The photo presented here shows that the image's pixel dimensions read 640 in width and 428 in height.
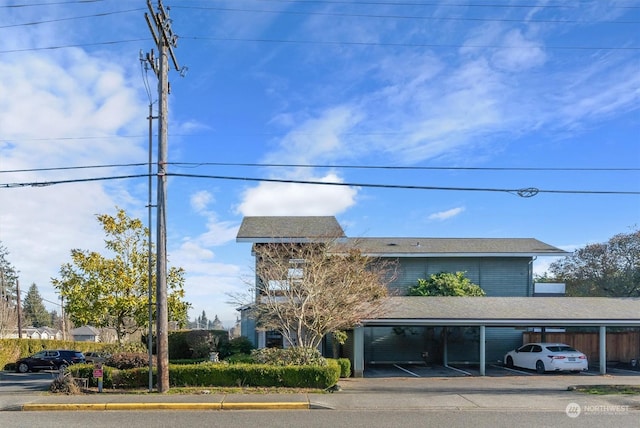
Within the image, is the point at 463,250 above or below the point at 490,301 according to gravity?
above

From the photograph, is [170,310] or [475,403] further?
[170,310]

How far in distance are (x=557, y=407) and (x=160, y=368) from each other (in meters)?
10.6

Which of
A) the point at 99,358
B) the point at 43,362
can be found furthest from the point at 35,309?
the point at 99,358

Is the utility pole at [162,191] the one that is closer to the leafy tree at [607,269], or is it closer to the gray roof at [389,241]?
the gray roof at [389,241]

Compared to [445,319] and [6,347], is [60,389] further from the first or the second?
[6,347]


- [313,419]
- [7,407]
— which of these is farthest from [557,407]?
[7,407]

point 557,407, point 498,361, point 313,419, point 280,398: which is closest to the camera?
point 313,419

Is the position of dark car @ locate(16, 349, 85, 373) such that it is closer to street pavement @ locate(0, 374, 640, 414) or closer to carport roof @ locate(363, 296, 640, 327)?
street pavement @ locate(0, 374, 640, 414)

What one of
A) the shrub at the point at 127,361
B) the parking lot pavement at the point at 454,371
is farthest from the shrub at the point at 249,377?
the parking lot pavement at the point at 454,371

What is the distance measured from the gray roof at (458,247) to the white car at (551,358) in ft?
21.4

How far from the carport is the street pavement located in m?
4.30

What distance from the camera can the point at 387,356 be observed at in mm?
27609

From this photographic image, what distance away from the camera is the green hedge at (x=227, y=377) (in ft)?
51.8

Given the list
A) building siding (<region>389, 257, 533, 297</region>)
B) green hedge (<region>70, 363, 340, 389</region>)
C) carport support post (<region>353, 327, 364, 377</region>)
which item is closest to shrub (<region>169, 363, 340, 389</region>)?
green hedge (<region>70, 363, 340, 389</region>)
